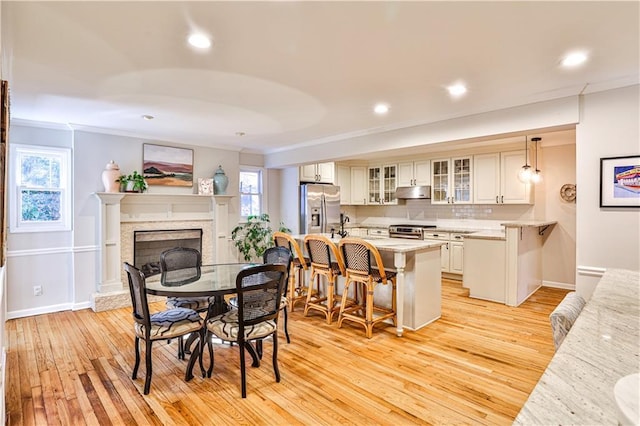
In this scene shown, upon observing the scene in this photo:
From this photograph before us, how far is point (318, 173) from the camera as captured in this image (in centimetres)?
675

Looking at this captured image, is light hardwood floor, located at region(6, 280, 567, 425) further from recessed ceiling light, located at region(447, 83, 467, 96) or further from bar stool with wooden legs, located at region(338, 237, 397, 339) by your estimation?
recessed ceiling light, located at region(447, 83, 467, 96)

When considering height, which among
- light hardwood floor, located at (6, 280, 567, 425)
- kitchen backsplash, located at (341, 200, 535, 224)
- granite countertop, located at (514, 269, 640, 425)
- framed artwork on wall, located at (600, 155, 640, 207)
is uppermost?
framed artwork on wall, located at (600, 155, 640, 207)

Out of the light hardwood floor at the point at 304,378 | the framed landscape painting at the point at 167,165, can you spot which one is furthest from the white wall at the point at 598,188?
the framed landscape painting at the point at 167,165

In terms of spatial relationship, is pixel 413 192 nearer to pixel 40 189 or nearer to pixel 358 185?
pixel 358 185

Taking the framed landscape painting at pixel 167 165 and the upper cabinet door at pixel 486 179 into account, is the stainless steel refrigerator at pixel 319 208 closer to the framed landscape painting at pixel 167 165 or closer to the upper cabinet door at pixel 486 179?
the framed landscape painting at pixel 167 165

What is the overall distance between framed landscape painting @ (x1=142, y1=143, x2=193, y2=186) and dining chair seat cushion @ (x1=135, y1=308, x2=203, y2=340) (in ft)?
9.67

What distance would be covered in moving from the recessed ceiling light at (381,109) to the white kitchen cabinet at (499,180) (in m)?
3.17

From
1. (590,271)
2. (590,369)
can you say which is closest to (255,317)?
(590,369)

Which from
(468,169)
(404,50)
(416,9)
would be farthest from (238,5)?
(468,169)

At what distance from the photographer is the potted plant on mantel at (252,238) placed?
5.90m

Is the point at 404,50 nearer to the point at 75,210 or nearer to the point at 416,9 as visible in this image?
the point at 416,9

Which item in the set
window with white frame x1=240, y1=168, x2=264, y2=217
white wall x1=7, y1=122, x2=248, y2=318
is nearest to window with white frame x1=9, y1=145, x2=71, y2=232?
white wall x1=7, y1=122, x2=248, y2=318

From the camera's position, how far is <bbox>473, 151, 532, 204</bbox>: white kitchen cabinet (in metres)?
5.66

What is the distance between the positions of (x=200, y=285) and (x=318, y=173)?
4.33m
